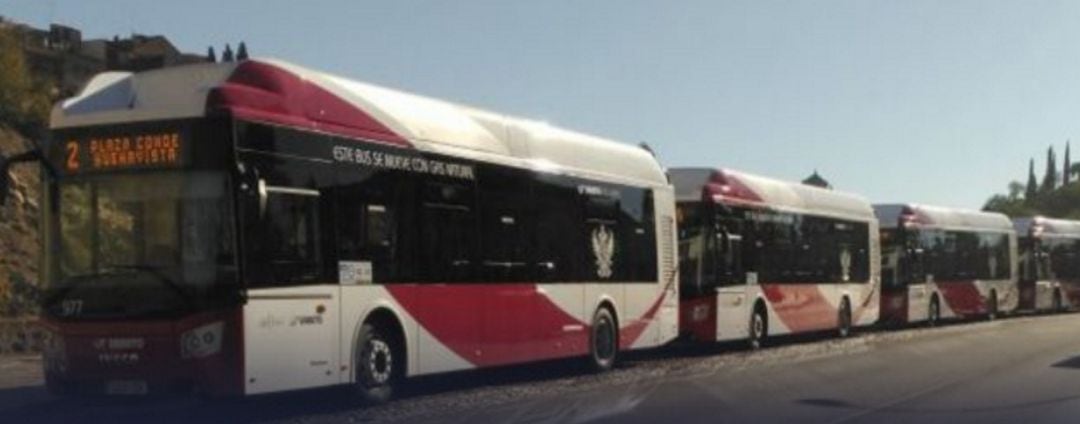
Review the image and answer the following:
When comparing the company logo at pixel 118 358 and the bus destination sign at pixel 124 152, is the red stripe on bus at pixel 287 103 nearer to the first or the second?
the bus destination sign at pixel 124 152

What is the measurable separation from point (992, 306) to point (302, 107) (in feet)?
113

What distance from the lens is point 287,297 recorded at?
12906 millimetres

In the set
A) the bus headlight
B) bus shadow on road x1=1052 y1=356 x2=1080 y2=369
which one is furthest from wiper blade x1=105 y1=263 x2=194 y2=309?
bus shadow on road x1=1052 y1=356 x2=1080 y2=369

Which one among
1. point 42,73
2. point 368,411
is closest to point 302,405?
point 368,411

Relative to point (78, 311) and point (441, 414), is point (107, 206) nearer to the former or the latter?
point (78, 311)

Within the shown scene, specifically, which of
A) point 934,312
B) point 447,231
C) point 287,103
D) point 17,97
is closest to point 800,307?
point 934,312

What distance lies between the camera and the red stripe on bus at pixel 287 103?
12.6 m

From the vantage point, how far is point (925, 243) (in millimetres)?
38344

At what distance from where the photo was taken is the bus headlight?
12258 millimetres

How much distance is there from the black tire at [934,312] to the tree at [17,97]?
77.3 feet

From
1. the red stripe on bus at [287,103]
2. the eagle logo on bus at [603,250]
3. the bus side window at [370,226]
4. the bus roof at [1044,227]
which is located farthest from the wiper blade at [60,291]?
the bus roof at [1044,227]

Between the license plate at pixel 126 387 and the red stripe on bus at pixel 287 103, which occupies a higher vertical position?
the red stripe on bus at pixel 287 103

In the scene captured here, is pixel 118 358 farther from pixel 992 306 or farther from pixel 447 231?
pixel 992 306

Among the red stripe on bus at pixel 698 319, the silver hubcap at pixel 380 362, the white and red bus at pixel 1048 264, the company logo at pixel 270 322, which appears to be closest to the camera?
the company logo at pixel 270 322
